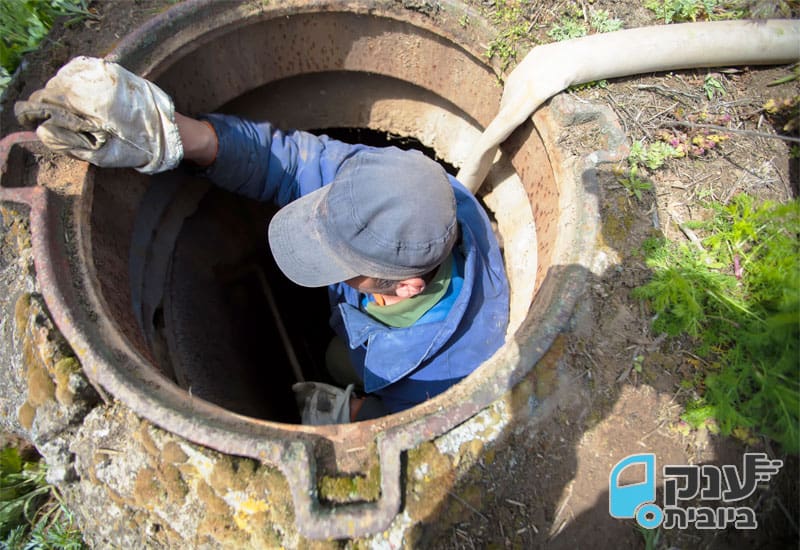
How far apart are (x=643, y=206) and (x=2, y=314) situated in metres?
2.05

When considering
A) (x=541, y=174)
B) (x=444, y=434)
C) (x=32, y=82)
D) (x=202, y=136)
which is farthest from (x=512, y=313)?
(x=32, y=82)

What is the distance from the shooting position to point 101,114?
61.2 inches

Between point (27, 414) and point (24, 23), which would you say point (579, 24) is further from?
point (27, 414)

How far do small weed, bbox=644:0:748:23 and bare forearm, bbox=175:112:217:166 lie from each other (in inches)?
68.4

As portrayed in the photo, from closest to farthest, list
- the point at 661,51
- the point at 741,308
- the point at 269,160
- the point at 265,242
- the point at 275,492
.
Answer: the point at 275,492 → the point at 741,308 → the point at 661,51 → the point at 269,160 → the point at 265,242

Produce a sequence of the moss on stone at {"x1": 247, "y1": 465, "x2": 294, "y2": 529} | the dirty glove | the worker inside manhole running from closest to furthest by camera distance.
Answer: the moss on stone at {"x1": 247, "y1": 465, "x2": 294, "y2": 529} < the worker inside manhole < the dirty glove

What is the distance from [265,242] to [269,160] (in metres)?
1.14

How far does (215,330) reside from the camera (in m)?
2.58

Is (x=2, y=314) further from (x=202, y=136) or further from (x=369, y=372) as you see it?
(x=369, y=372)

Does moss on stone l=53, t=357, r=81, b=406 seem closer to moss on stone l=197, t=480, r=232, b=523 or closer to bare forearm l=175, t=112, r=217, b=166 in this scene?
moss on stone l=197, t=480, r=232, b=523

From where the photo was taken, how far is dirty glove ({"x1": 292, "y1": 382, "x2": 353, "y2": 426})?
1936 millimetres

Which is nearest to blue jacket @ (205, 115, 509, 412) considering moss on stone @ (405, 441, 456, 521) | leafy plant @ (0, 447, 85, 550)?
moss on stone @ (405, 441, 456, 521)

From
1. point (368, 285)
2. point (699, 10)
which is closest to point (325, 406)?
point (368, 285)

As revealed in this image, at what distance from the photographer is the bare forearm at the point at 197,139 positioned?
1854 millimetres
